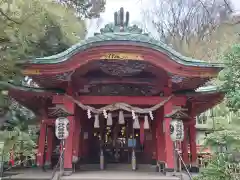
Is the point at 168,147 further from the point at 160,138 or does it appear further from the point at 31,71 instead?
the point at 31,71

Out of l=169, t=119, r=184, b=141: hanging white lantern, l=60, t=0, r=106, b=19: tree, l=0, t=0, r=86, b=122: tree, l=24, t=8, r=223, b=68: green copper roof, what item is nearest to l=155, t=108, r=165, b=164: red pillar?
l=169, t=119, r=184, b=141: hanging white lantern

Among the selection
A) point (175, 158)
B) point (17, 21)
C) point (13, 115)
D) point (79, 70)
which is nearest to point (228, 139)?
point (175, 158)

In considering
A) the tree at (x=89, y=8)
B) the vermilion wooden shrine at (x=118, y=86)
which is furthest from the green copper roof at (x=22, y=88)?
the tree at (x=89, y=8)

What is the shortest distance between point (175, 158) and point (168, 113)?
4.48ft

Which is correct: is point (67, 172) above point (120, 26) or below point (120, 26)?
below

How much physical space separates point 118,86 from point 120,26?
6.45ft

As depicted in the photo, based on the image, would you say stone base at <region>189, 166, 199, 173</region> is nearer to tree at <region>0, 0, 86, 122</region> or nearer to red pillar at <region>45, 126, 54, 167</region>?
red pillar at <region>45, 126, 54, 167</region>

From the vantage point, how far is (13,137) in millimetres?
6820

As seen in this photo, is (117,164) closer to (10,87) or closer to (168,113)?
(168,113)

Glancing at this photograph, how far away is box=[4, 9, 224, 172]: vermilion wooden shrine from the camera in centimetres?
751

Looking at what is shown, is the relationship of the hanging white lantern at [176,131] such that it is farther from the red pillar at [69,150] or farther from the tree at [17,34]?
the tree at [17,34]

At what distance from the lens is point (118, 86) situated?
9047mm

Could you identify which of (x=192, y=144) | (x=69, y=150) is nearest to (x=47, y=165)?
(x=69, y=150)

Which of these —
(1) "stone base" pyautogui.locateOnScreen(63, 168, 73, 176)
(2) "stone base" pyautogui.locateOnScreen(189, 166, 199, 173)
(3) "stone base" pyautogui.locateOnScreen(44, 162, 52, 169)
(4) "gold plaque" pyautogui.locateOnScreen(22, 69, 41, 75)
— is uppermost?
(4) "gold plaque" pyautogui.locateOnScreen(22, 69, 41, 75)
